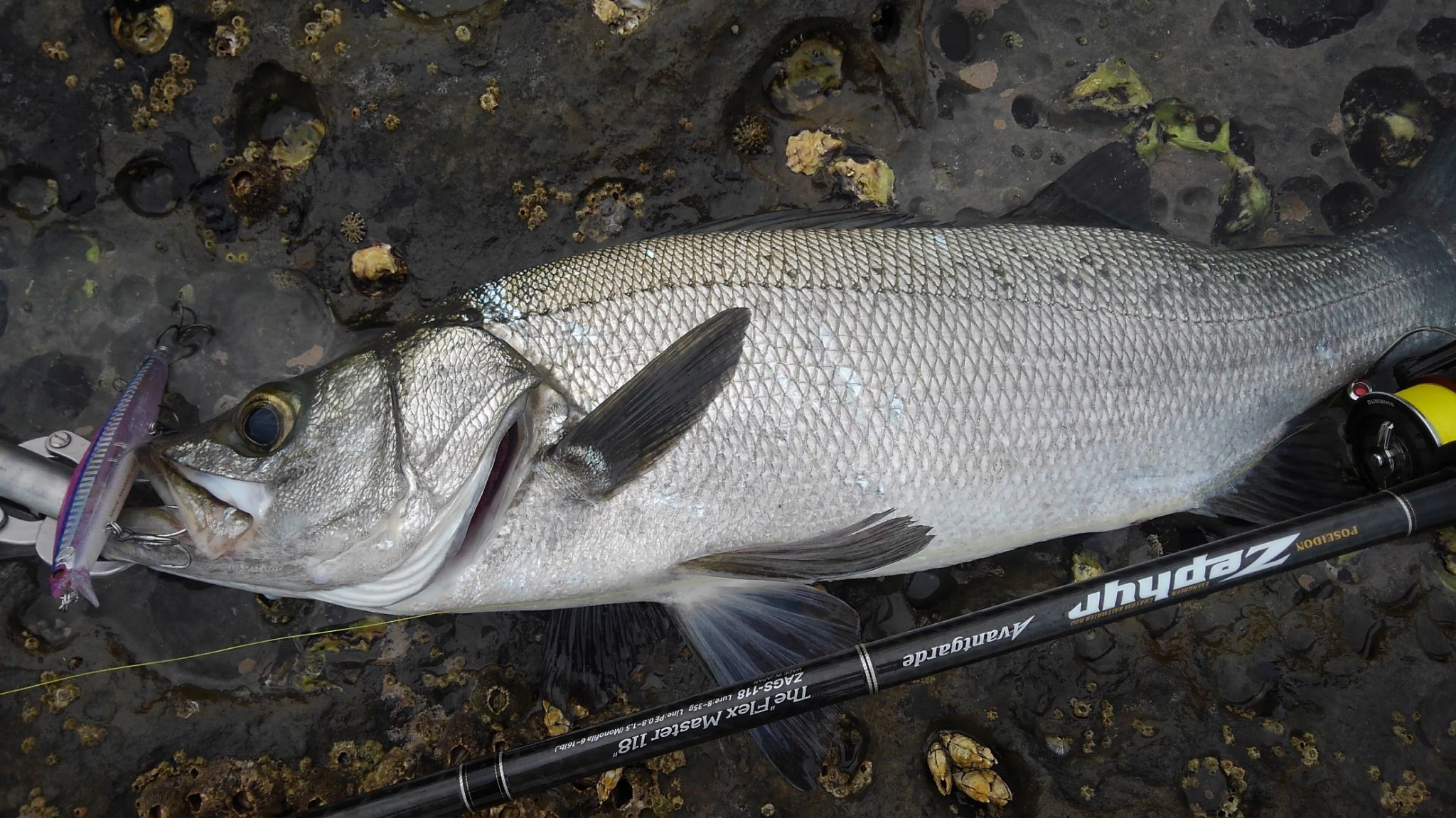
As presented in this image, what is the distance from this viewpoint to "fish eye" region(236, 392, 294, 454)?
1518 millimetres

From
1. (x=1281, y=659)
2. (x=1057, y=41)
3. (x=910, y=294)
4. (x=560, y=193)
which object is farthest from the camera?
(x=1057, y=41)

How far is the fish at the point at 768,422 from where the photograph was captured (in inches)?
60.7

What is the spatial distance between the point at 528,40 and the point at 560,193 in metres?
0.40

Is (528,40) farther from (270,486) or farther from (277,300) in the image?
(270,486)

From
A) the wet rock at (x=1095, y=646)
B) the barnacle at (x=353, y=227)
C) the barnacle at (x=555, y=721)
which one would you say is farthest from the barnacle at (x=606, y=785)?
the barnacle at (x=353, y=227)

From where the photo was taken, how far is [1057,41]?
2.28m

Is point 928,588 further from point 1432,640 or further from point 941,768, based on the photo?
point 1432,640

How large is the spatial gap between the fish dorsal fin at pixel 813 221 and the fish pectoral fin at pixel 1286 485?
1.02 metres

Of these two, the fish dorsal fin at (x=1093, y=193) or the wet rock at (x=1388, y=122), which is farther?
the wet rock at (x=1388, y=122)

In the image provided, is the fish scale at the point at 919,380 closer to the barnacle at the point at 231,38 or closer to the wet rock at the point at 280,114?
the wet rock at the point at 280,114

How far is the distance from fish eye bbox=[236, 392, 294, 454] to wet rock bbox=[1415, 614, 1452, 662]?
2.70 metres

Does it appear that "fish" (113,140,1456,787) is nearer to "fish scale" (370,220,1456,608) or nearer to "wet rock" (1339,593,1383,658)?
"fish scale" (370,220,1456,608)

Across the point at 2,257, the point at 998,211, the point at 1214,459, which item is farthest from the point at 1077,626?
the point at 2,257

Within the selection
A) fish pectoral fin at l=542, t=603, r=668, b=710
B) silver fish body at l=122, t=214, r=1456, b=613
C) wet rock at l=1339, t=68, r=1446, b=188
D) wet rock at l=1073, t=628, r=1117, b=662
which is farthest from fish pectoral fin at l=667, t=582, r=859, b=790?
wet rock at l=1339, t=68, r=1446, b=188
